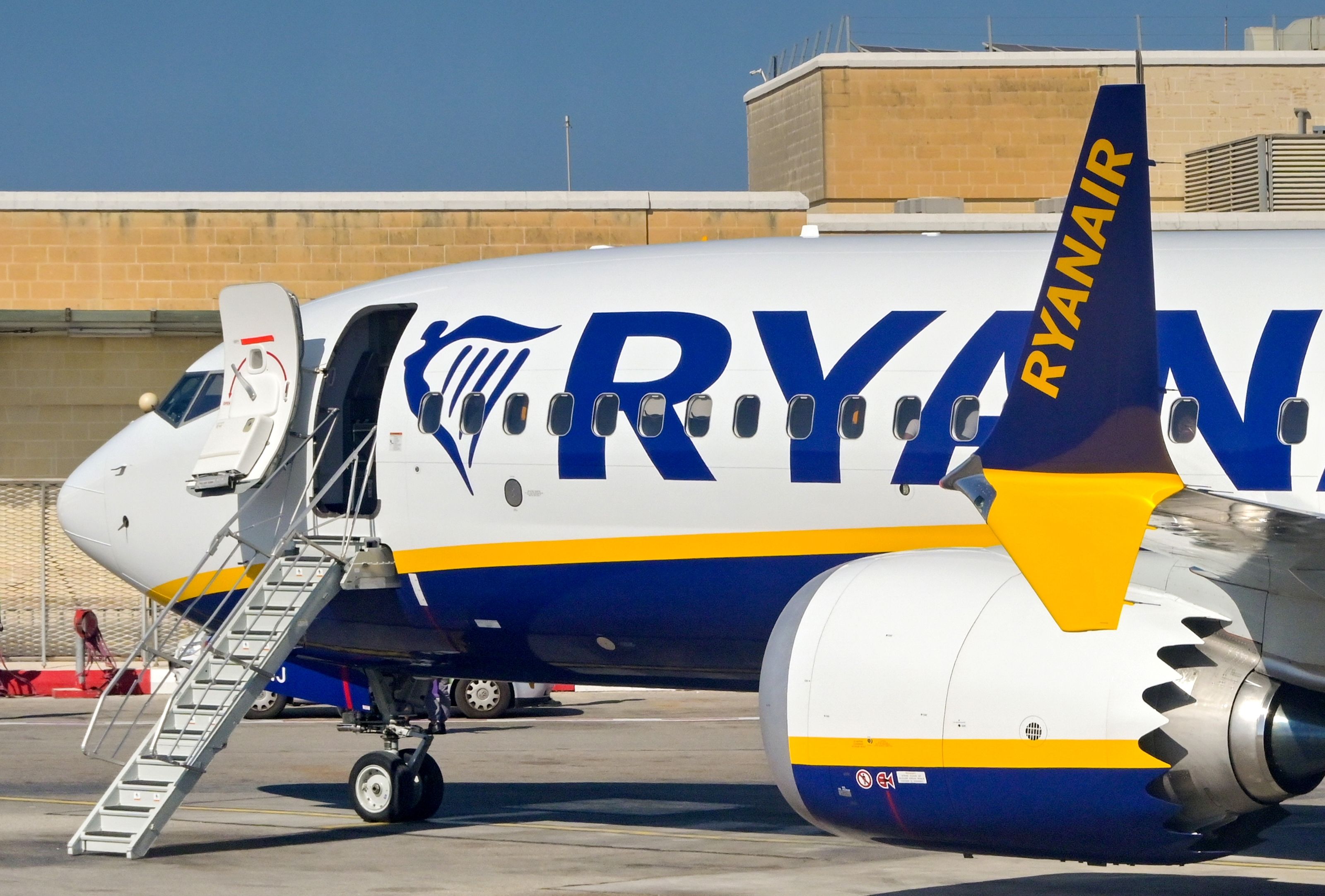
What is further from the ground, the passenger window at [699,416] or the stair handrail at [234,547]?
the passenger window at [699,416]

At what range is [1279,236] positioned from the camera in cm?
1551

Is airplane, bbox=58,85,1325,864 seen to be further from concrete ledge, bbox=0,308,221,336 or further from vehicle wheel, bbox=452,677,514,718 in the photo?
concrete ledge, bbox=0,308,221,336

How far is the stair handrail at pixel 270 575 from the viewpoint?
17625 mm

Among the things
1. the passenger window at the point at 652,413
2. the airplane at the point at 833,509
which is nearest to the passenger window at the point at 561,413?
the airplane at the point at 833,509

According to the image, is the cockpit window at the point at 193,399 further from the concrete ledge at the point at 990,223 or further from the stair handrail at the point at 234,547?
the concrete ledge at the point at 990,223

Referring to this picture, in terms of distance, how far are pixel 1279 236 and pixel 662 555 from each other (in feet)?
19.1

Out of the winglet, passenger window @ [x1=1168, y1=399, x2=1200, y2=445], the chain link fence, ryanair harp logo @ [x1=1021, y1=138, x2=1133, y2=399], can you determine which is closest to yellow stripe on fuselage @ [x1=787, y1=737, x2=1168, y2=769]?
the winglet

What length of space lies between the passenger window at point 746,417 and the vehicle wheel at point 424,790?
5400mm

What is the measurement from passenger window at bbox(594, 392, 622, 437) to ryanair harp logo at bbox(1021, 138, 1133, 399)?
724cm

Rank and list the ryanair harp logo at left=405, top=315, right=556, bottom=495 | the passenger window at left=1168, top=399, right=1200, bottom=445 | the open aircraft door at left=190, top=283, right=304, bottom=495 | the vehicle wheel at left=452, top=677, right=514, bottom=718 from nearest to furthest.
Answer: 1. the passenger window at left=1168, top=399, right=1200, bottom=445
2. the ryanair harp logo at left=405, top=315, right=556, bottom=495
3. the open aircraft door at left=190, top=283, right=304, bottom=495
4. the vehicle wheel at left=452, top=677, right=514, bottom=718

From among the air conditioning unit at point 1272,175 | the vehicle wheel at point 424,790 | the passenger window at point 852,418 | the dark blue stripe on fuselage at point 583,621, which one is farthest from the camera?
the air conditioning unit at point 1272,175

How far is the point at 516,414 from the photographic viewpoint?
17.0 metres

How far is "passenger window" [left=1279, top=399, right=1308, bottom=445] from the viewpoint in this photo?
14211 millimetres

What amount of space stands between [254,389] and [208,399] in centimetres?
101
